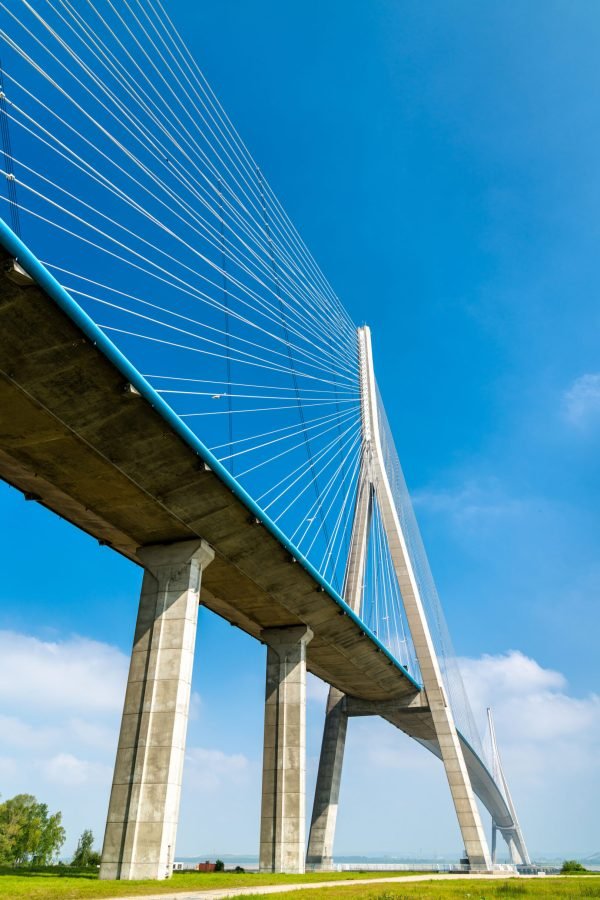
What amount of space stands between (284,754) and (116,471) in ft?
58.3

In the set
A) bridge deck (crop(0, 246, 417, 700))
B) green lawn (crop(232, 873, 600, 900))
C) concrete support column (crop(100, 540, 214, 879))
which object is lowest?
green lawn (crop(232, 873, 600, 900))

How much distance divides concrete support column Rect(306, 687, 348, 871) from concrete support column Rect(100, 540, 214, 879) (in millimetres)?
27629

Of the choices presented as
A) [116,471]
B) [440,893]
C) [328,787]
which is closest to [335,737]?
[328,787]

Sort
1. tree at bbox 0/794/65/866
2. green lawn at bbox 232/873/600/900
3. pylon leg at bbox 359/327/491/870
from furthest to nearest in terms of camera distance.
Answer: tree at bbox 0/794/65/866 < pylon leg at bbox 359/327/491/870 < green lawn at bbox 232/873/600/900

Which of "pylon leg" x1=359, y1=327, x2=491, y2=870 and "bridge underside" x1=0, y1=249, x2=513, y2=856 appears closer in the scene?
"bridge underside" x1=0, y1=249, x2=513, y2=856

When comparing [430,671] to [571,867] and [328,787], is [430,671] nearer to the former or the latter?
[328,787]

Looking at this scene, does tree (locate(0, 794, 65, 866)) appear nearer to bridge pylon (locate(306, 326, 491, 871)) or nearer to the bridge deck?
bridge pylon (locate(306, 326, 491, 871))

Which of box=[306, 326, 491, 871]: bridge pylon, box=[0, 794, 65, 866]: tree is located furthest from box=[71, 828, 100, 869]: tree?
box=[306, 326, 491, 871]: bridge pylon

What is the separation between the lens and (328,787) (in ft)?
152

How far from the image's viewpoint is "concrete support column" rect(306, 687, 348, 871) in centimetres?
4553

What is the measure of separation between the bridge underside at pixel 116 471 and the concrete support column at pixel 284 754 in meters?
1.30

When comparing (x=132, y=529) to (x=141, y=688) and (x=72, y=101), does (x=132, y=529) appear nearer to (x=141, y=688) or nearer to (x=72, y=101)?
(x=141, y=688)

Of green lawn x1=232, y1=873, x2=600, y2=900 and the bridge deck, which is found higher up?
the bridge deck

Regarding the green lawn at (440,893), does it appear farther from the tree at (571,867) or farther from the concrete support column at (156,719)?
the tree at (571,867)
